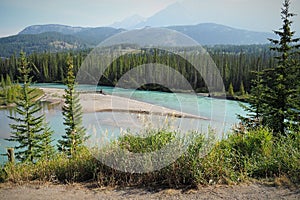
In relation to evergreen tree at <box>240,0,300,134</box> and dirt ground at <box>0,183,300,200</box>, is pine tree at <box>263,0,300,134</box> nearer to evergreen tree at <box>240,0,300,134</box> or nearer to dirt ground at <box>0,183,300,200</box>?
evergreen tree at <box>240,0,300,134</box>

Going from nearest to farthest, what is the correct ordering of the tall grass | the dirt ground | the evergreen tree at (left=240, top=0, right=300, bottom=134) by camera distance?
the dirt ground < the tall grass < the evergreen tree at (left=240, top=0, right=300, bottom=134)

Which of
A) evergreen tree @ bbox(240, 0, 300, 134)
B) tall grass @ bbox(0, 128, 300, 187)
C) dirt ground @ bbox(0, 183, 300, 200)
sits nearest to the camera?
dirt ground @ bbox(0, 183, 300, 200)

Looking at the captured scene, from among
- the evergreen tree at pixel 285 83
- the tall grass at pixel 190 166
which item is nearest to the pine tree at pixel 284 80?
the evergreen tree at pixel 285 83

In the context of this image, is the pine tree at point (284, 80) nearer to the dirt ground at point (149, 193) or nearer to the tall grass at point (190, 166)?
the tall grass at point (190, 166)

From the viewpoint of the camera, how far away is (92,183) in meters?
4.66

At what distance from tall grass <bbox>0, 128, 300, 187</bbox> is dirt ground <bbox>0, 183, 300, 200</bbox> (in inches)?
7.9

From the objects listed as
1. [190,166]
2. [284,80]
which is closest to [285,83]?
[284,80]

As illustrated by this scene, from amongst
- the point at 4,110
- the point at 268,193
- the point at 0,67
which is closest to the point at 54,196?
→ the point at 268,193

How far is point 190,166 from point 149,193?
847 millimetres

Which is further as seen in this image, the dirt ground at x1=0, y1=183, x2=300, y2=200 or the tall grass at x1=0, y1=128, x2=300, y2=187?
the tall grass at x1=0, y1=128, x2=300, y2=187

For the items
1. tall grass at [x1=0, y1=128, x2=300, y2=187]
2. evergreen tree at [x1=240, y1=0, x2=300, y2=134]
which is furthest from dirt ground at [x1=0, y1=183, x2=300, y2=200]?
evergreen tree at [x1=240, y1=0, x2=300, y2=134]

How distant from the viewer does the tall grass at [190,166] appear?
4488 mm

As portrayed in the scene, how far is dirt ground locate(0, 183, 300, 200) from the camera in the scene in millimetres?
3986

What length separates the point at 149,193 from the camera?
4188mm
